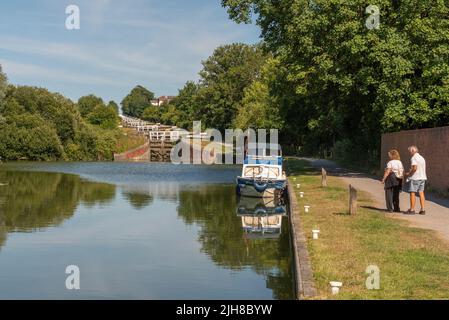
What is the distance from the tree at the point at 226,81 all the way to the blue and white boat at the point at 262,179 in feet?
226

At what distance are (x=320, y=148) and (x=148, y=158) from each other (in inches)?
1142

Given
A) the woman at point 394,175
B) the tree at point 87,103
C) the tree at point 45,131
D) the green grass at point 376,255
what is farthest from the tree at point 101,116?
the green grass at point 376,255

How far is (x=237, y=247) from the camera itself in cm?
1588

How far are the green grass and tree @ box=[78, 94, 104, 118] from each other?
118 m

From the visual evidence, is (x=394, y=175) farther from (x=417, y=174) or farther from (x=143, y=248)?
(x=143, y=248)

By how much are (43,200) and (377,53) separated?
1707 centimetres

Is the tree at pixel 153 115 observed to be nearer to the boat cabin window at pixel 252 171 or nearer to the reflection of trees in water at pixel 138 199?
the reflection of trees in water at pixel 138 199

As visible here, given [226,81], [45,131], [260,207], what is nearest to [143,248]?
[260,207]

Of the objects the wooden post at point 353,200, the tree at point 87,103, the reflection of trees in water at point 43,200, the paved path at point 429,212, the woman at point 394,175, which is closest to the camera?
the paved path at point 429,212

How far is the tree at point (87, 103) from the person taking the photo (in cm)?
13138

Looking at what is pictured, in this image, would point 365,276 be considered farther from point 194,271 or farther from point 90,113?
point 90,113

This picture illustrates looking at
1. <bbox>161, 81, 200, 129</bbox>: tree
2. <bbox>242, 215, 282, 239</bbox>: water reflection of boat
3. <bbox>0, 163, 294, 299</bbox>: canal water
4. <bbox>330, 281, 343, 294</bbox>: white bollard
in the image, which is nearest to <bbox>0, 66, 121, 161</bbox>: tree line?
<bbox>161, 81, 200, 129</bbox>: tree

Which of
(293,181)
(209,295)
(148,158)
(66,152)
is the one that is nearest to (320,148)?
(148,158)

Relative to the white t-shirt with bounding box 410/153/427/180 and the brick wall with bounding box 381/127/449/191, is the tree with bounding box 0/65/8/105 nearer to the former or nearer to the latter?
the brick wall with bounding box 381/127/449/191
